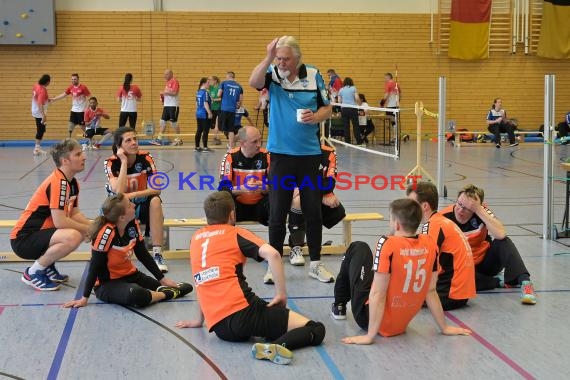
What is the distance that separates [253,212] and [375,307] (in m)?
2.55

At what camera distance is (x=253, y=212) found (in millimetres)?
6285

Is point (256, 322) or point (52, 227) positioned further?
point (52, 227)

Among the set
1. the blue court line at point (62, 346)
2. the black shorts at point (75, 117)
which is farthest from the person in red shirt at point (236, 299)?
the black shorts at point (75, 117)

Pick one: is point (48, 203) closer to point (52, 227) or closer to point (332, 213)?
point (52, 227)

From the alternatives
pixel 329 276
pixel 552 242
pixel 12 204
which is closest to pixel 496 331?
pixel 329 276

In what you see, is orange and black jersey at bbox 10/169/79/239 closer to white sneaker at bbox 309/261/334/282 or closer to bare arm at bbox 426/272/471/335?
white sneaker at bbox 309/261/334/282

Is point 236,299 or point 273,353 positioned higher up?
point 236,299

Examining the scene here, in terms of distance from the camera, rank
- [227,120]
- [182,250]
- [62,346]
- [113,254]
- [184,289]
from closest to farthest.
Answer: [62,346]
[113,254]
[184,289]
[182,250]
[227,120]

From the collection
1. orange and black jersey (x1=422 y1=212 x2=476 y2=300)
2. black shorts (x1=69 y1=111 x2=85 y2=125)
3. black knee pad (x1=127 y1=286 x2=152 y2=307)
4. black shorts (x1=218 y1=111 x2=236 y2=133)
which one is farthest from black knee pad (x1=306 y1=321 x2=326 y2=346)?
black shorts (x1=69 y1=111 x2=85 y2=125)

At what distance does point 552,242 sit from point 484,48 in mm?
15281

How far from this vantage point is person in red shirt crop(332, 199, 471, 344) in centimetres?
383

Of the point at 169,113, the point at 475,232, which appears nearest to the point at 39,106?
the point at 169,113

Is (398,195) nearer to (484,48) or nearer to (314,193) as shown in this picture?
(314,193)

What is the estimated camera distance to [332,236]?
7191mm
